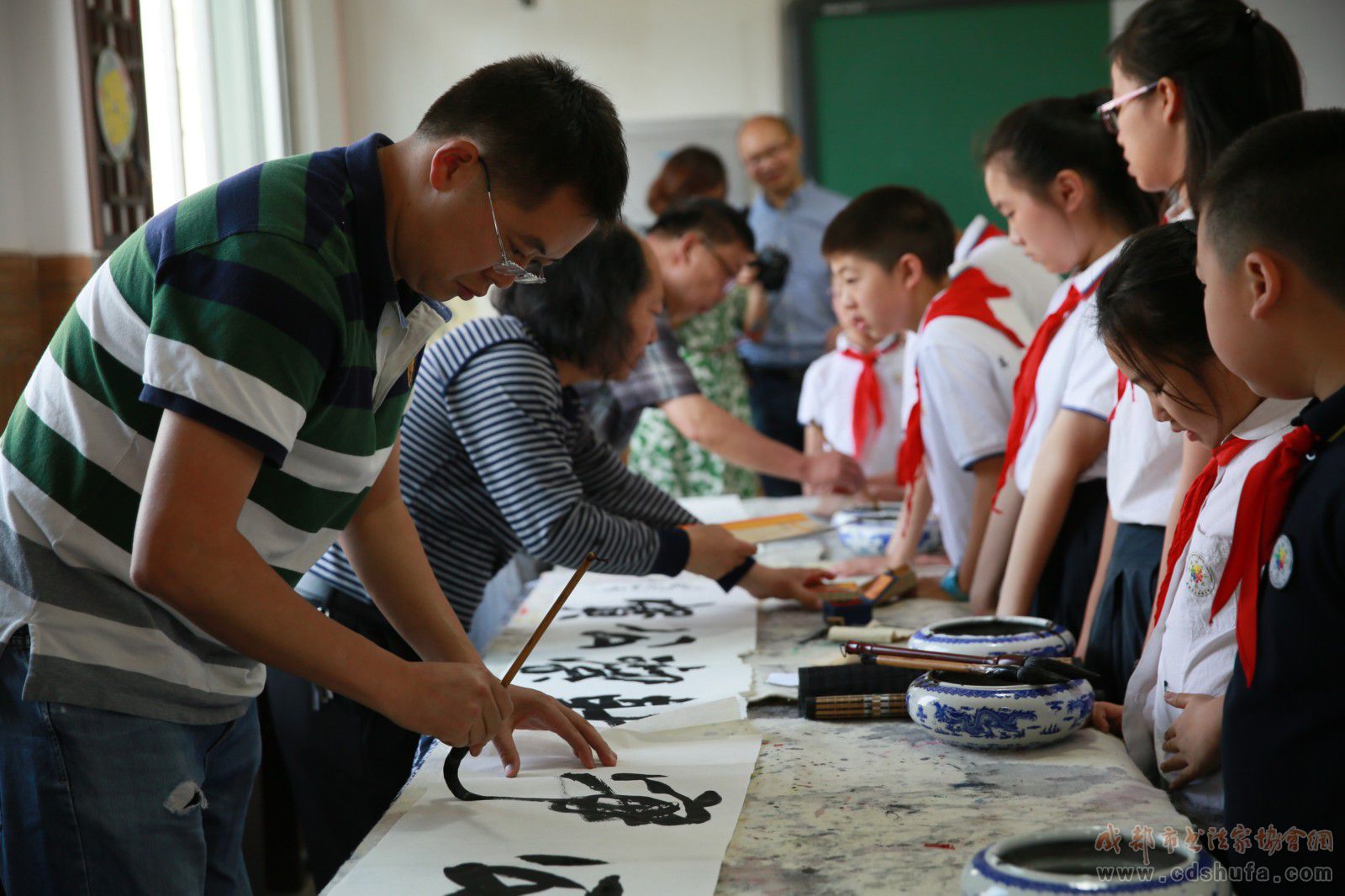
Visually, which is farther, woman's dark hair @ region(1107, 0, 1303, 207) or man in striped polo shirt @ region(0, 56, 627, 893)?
woman's dark hair @ region(1107, 0, 1303, 207)

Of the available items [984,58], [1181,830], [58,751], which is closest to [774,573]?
[1181,830]

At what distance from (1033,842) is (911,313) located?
1.89 m

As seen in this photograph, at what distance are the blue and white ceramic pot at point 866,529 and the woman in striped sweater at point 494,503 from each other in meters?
0.53

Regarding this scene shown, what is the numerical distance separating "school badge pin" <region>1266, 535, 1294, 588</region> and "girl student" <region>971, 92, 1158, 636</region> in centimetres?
64

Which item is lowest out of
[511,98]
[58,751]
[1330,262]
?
[58,751]

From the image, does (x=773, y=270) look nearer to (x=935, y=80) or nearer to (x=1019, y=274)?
(x=935, y=80)

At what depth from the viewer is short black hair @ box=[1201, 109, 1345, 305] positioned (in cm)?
98

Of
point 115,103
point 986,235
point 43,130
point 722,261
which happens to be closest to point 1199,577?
point 986,235

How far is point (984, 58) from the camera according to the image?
5016mm

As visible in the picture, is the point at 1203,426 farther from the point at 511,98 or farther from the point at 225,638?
the point at 225,638

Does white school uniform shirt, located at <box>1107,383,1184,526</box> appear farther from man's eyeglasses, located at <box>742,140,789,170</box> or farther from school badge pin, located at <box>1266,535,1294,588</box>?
man's eyeglasses, located at <box>742,140,789,170</box>

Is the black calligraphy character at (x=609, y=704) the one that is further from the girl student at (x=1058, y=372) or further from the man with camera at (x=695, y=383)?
the man with camera at (x=695, y=383)

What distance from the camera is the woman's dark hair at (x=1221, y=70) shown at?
1.57 m

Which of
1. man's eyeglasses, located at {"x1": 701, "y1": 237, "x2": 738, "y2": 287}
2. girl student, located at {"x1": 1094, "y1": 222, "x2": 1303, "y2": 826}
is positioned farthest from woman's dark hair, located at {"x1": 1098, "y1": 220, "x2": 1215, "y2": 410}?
man's eyeglasses, located at {"x1": 701, "y1": 237, "x2": 738, "y2": 287}
